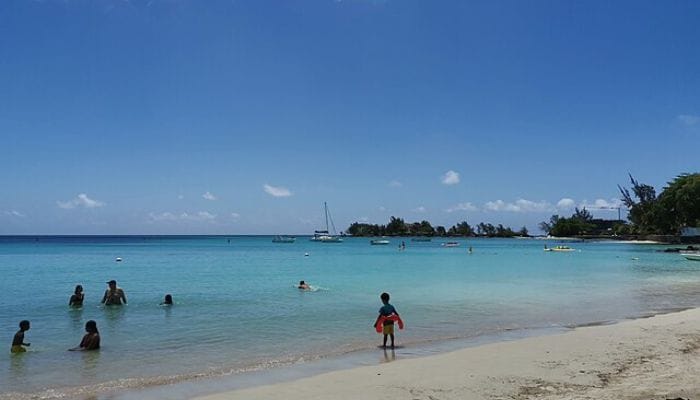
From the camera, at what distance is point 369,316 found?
19.7m

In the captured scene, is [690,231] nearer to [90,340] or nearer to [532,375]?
[532,375]

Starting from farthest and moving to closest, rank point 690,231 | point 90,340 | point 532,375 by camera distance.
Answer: point 690,231, point 90,340, point 532,375

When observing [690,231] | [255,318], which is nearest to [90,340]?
[255,318]

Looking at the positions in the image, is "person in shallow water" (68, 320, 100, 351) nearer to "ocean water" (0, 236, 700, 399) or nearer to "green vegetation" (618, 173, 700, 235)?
"ocean water" (0, 236, 700, 399)

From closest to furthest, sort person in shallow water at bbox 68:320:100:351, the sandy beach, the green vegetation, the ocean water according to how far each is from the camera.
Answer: the sandy beach, the ocean water, person in shallow water at bbox 68:320:100:351, the green vegetation

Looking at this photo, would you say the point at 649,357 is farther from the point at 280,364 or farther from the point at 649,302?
the point at 649,302

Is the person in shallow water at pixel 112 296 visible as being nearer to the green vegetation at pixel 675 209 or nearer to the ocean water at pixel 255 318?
the ocean water at pixel 255 318

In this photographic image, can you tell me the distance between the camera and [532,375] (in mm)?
10367

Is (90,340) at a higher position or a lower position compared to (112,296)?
lower

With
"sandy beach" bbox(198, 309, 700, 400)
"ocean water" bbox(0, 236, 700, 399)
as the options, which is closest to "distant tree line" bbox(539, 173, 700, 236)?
"ocean water" bbox(0, 236, 700, 399)

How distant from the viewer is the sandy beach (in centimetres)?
902

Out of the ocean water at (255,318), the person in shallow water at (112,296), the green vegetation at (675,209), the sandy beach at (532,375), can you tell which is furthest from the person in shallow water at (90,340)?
the green vegetation at (675,209)

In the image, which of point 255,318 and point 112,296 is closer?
point 255,318

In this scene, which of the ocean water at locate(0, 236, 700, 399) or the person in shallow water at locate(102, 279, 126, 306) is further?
the person in shallow water at locate(102, 279, 126, 306)
